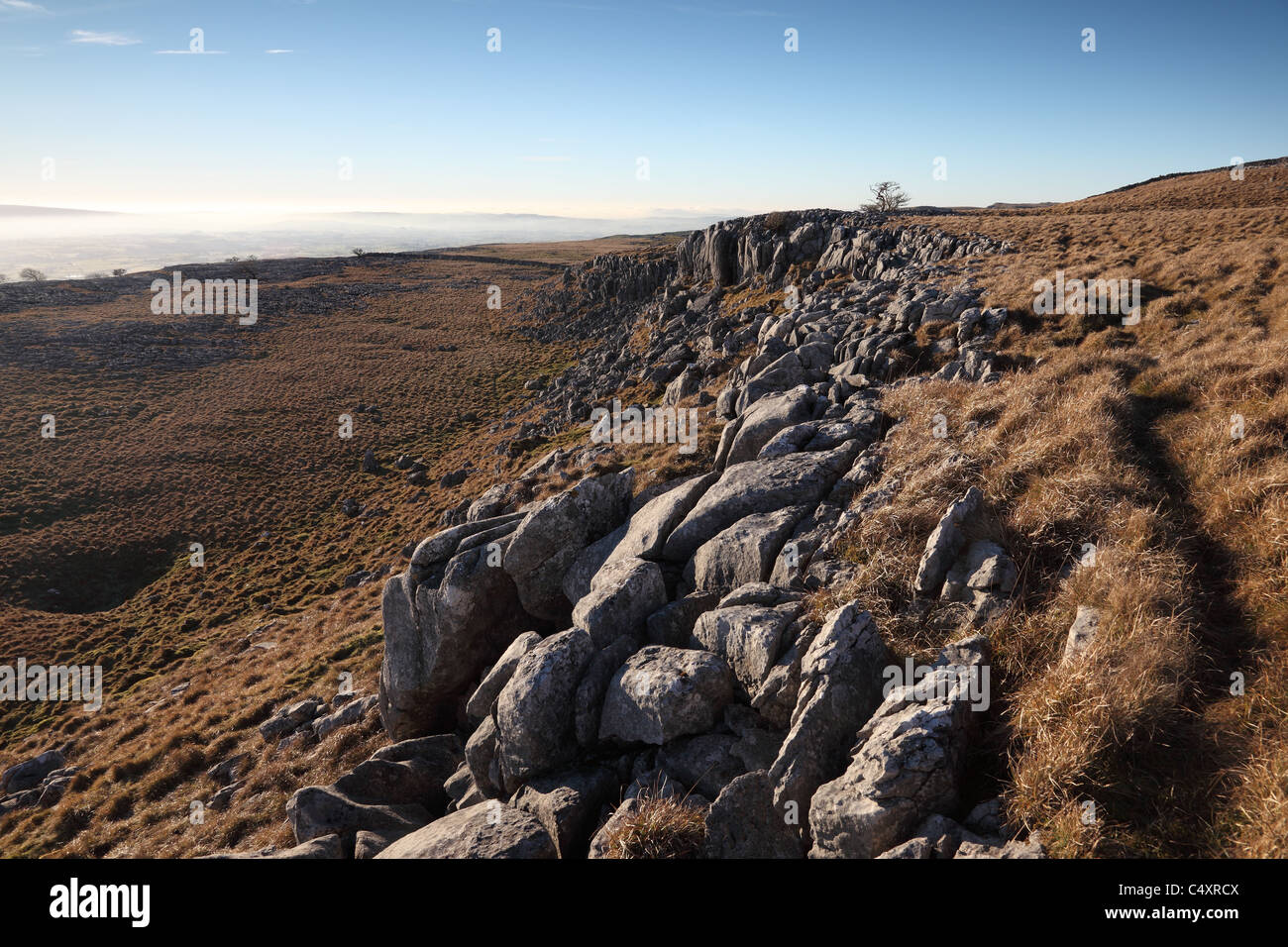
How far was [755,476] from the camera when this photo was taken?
540 inches

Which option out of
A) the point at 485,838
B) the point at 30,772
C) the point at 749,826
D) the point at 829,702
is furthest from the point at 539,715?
the point at 30,772

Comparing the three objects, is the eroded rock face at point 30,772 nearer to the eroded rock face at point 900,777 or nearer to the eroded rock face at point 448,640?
the eroded rock face at point 448,640

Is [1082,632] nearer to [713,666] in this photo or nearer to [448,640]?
[713,666]

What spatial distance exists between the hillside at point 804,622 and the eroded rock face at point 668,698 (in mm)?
64

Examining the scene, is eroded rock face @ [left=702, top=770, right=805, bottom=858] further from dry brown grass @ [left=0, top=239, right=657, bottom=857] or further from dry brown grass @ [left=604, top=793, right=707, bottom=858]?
dry brown grass @ [left=0, top=239, right=657, bottom=857]

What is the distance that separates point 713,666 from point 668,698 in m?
0.92

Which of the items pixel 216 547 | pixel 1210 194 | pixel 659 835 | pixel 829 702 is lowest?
pixel 216 547

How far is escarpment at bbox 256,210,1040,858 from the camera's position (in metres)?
6.75

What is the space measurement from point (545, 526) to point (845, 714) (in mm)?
9662

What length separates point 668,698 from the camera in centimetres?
897

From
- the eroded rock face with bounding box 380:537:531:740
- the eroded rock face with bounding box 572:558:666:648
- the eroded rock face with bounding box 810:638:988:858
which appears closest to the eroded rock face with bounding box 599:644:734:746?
the eroded rock face with bounding box 572:558:666:648

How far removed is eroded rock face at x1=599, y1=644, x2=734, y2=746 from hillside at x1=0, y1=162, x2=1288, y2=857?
64mm

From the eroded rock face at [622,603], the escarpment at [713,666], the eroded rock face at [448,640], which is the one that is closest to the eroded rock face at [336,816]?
the escarpment at [713,666]

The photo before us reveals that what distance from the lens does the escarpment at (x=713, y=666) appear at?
6746 mm
